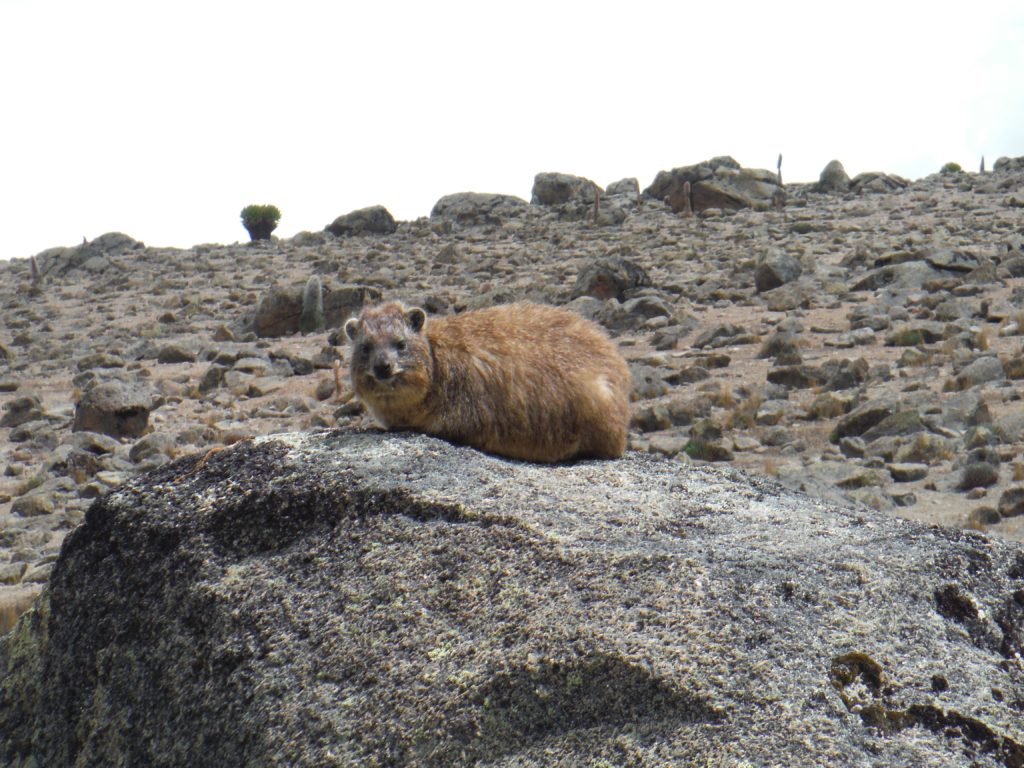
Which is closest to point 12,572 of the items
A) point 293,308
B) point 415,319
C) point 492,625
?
point 415,319

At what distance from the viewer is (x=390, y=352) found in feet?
24.3

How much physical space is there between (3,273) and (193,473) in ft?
167

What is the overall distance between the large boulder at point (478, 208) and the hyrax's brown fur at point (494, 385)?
1834 inches

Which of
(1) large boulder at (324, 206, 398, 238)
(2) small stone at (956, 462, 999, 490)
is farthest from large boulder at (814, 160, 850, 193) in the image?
(2) small stone at (956, 462, 999, 490)

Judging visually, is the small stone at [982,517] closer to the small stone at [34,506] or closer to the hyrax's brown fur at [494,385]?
the hyrax's brown fur at [494,385]

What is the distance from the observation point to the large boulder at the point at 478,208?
181 ft

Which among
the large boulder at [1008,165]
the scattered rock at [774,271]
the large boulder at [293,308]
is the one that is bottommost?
the large boulder at [293,308]

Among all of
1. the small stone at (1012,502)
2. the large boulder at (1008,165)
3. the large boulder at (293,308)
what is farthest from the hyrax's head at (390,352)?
Answer: the large boulder at (1008,165)

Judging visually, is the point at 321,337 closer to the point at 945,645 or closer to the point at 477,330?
the point at 477,330

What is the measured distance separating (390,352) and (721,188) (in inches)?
1897

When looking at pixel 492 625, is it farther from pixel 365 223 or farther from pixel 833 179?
pixel 833 179

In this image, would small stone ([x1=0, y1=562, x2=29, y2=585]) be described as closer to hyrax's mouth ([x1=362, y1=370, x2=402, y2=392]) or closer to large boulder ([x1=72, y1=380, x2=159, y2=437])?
large boulder ([x1=72, y1=380, x2=159, y2=437])

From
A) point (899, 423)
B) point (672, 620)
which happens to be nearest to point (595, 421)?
point (672, 620)

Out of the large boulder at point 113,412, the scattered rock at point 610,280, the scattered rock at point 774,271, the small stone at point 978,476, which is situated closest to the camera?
the small stone at point 978,476
